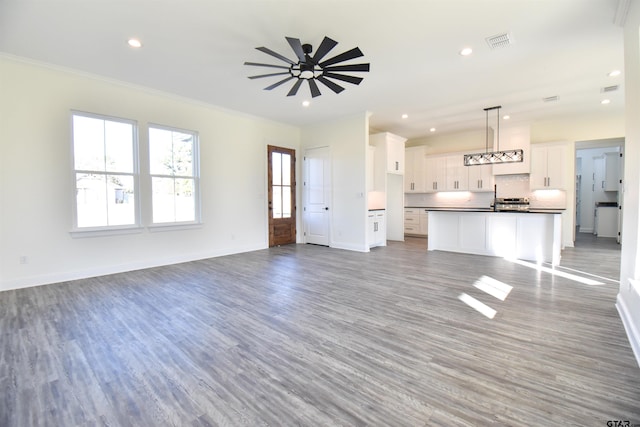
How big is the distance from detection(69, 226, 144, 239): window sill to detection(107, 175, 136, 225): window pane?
0.11 meters

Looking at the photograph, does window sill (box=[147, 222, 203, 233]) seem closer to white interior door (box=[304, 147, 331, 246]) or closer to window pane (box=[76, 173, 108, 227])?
window pane (box=[76, 173, 108, 227])

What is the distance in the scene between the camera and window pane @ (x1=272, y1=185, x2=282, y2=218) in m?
7.29

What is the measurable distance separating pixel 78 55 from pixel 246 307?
401 cm

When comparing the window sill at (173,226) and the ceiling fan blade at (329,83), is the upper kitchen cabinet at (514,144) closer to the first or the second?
the ceiling fan blade at (329,83)

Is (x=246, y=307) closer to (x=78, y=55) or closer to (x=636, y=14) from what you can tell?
(x=78, y=55)

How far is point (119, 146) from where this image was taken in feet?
15.8

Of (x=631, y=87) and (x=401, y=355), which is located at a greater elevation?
(x=631, y=87)

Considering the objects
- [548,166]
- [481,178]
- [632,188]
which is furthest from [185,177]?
[548,166]

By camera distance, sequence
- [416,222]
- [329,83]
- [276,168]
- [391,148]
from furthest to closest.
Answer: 1. [416,222]
2. [391,148]
3. [276,168]
4. [329,83]

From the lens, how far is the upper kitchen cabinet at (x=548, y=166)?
6.96m

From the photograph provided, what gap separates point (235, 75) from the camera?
14.7 ft

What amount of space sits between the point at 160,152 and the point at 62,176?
4.86ft

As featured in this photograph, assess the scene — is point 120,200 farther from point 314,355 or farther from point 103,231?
point 314,355

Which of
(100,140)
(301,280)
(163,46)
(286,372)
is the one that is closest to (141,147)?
(100,140)
